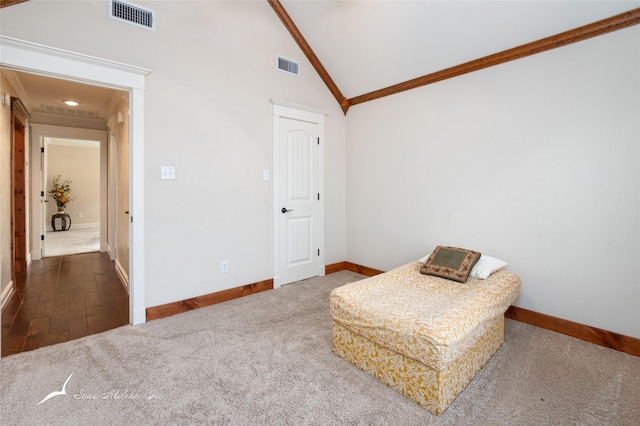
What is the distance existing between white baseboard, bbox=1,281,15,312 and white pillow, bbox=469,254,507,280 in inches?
175

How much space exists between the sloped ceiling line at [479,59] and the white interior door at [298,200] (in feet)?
2.38

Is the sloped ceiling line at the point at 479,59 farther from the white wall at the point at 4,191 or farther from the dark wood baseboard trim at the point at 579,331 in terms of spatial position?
the white wall at the point at 4,191

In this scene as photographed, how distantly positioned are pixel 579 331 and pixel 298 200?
300 cm

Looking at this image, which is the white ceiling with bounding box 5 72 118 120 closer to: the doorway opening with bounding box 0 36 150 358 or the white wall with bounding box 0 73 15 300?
the white wall with bounding box 0 73 15 300

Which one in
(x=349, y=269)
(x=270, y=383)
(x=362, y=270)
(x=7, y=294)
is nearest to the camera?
(x=270, y=383)

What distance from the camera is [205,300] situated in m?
3.10

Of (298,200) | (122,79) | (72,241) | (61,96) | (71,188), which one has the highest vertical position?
(61,96)

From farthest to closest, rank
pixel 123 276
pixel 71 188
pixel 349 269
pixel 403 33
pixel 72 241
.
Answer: pixel 71 188, pixel 72 241, pixel 349 269, pixel 123 276, pixel 403 33

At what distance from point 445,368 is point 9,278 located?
4507mm

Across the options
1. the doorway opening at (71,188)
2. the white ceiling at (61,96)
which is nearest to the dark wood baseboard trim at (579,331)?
the white ceiling at (61,96)

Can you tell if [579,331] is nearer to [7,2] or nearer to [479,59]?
[479,59]

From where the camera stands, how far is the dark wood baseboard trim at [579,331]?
228 cm

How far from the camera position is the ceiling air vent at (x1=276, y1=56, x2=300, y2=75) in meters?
3.60

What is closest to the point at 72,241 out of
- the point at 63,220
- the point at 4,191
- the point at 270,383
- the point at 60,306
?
the point at 63,220
